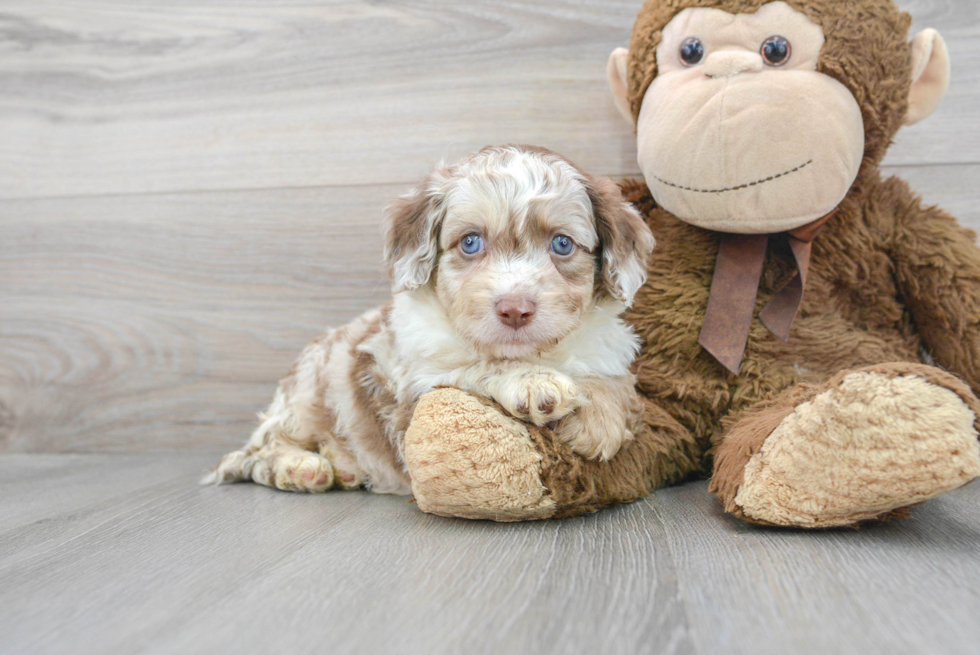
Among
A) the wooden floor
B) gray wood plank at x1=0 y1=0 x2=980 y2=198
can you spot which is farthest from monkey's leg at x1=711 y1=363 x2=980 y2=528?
gray wood plank at x1=0 y1=0 x2=980 y2=198

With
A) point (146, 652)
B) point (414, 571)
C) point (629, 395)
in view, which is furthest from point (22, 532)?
point (629, 395)

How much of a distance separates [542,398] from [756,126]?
87cm

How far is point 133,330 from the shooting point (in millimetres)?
2914

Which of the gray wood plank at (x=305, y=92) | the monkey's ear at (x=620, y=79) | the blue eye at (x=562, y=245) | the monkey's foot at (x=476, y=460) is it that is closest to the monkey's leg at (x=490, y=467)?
the monkey's foot at (x=476, y=460)

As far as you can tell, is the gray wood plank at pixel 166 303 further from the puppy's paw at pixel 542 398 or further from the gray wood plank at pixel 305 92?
the puppy's paw at pixel 542 398

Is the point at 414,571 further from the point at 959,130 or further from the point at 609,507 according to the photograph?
the point at 959,130

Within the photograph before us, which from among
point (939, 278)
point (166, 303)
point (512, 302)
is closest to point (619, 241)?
A: point (512, 302)

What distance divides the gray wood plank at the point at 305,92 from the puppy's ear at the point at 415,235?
33.7 inches

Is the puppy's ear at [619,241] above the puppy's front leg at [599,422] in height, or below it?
above

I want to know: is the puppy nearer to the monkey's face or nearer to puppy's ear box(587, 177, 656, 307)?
puppy's ear box(587, 177, 656, 307)

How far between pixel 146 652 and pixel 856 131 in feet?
6.30

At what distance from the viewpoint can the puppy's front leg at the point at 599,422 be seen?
5.49 feet

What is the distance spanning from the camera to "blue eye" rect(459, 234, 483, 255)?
1.78 metres

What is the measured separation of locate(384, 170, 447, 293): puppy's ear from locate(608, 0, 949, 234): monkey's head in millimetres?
606
